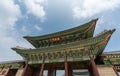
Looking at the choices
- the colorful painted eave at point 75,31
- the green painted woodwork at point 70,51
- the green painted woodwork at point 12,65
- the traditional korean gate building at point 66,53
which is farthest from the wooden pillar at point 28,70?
the colorful painted eave at point 75,31

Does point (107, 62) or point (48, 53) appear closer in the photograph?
point (107, 62)

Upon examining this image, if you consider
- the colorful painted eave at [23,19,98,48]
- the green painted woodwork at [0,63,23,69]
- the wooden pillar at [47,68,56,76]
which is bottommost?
the wooden pillar at [47,68,56,76]

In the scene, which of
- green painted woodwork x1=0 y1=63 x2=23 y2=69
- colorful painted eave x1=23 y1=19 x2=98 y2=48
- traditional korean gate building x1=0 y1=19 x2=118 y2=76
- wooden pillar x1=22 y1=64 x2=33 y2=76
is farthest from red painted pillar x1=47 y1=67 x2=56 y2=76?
colorful painted eave x1=23 y1=19 x2=98 y2=48

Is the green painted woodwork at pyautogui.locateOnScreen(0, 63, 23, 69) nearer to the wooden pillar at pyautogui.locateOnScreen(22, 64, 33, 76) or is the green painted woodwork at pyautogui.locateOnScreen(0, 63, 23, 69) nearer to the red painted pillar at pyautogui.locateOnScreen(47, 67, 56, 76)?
the wooden pillar at pyautogui.locateOnScreen(22, 64, 33, 76)

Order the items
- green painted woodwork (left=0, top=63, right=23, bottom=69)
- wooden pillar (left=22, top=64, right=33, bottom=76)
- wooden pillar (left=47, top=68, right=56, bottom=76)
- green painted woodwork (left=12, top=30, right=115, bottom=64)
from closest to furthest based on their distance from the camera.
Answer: green painted woodwork (left=12, top=30, right=115, bottom=64) → wooden pillar (left=47, top=68, right=56, bottom=76) → wooden pillar (left=22, top=64, right=33, bottom=76) → green painted woodwork (left=0, top=63, right=23, bottom=69)

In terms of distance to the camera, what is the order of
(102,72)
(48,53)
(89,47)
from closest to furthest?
(102,72) → (89,47) → (48,53)

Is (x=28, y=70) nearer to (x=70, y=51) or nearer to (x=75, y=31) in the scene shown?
(x=70, y=51)

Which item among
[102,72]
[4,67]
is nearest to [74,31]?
[102,72]

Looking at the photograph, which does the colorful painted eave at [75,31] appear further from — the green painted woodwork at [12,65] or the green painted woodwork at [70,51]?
the green painted woodwork at [12,65]

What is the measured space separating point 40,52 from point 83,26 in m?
6.79

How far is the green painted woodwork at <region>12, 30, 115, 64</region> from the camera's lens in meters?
15.1

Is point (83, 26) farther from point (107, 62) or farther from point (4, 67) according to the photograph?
point (4, 67)

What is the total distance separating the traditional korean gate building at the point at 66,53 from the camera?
15188 millimetres

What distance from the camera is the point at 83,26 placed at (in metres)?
18.4
